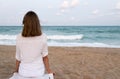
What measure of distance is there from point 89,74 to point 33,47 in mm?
3959

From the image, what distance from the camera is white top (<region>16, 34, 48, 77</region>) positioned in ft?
8.95

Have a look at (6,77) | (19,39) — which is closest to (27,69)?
(19,39)

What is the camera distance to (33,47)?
2729 mm

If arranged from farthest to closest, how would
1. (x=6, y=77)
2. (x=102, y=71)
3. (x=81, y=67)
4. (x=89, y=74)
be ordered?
(x=81, y=67), (x=102, y=71), (x=89, y=74), (x=6, y=77)

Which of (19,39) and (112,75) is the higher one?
(19,39)

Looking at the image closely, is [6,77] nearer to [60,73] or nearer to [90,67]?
[60,73]

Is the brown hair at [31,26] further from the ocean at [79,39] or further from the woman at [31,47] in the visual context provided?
the ocean at [79,39]

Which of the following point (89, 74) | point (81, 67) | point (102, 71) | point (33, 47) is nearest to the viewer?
point (33, 47)

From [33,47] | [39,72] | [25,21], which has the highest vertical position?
[25,21]

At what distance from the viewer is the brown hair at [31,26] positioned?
270 centimetres

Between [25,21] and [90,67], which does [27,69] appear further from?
[90,67]

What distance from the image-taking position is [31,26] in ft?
8.85

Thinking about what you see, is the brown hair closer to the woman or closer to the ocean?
the woman

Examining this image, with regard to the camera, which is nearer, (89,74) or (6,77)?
(6,77)
